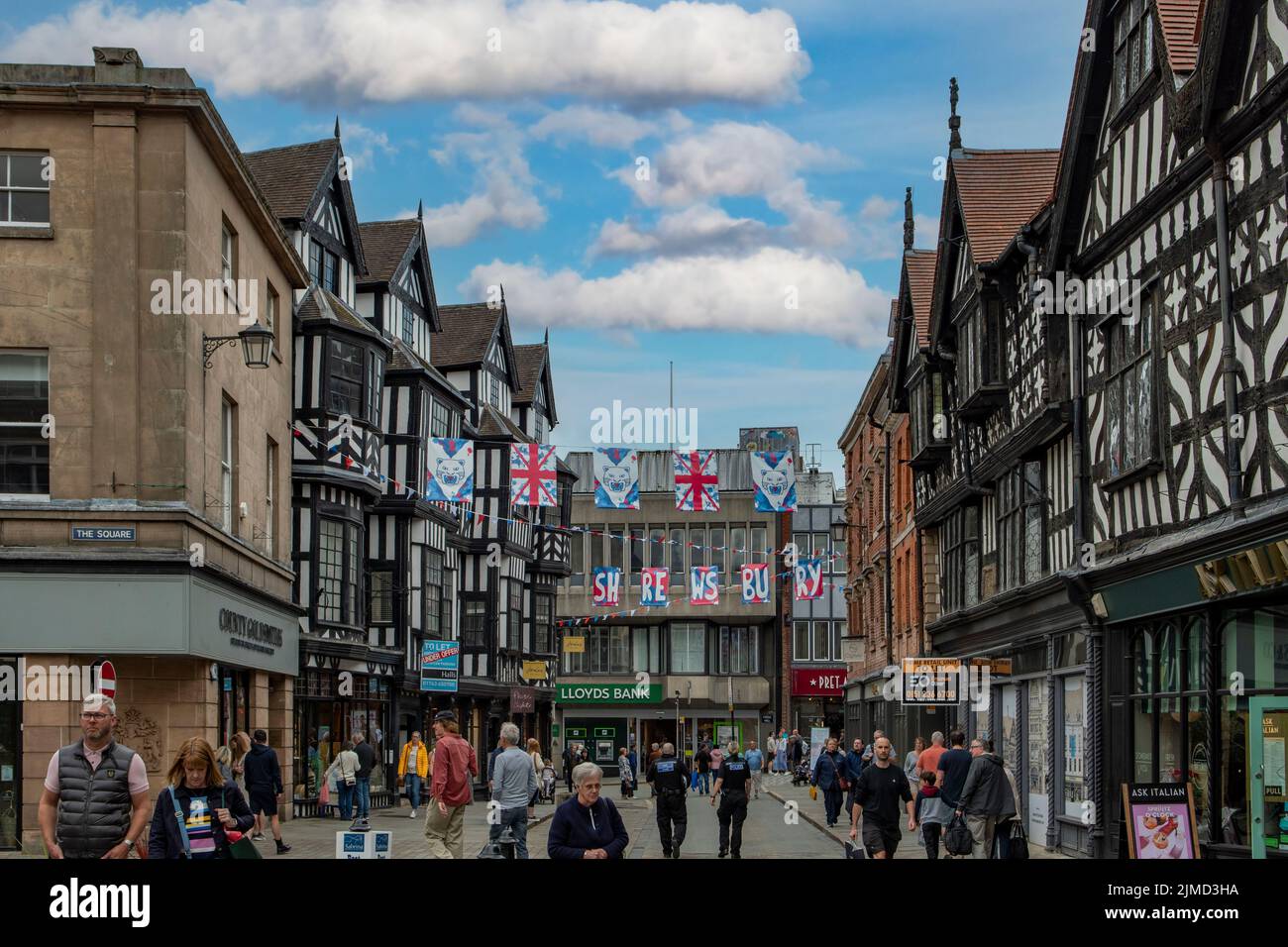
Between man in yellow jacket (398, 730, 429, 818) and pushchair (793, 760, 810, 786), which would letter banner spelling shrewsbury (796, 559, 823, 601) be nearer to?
pushchair (793, 760, 810, 786)

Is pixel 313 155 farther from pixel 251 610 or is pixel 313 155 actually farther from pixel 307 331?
pixel 251 610

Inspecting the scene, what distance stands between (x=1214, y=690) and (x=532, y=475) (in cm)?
2109

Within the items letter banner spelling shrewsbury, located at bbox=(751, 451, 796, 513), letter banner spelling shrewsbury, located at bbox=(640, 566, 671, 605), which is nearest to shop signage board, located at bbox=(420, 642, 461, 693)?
letter banner spelling shrewsbury, located at bbox=(751, 451, 796, 513)

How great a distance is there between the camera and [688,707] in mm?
71500

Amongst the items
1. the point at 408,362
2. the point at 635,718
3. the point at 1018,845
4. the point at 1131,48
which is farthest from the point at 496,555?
the point at 1018,845

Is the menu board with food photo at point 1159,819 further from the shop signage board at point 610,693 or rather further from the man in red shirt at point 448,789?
the shop signage board at point 610,693

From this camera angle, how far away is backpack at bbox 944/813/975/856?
17203mm

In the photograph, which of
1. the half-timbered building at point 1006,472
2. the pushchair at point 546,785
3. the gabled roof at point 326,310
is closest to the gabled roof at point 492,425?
the pushchair at point 546,785

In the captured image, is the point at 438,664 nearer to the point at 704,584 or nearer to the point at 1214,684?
the point at 1214,684

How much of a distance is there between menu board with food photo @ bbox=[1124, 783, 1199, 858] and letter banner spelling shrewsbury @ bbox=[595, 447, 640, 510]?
28.2m

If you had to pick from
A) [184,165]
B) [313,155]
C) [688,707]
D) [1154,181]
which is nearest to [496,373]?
[313,155]

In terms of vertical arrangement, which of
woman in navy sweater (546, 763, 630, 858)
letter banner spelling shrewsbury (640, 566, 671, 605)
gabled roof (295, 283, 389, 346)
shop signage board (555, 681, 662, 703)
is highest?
A: gabled roof (295, 283, 389, 346)
